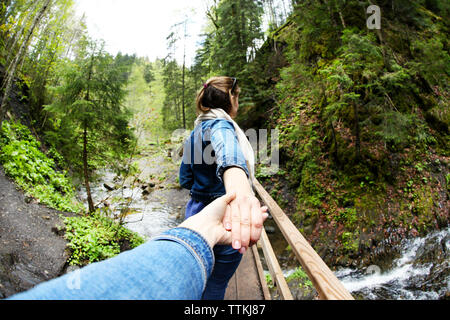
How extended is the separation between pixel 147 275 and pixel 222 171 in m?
0.61

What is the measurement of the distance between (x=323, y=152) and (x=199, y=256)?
783cm

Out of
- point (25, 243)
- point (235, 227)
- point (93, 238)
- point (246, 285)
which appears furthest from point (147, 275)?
point (93, 238)

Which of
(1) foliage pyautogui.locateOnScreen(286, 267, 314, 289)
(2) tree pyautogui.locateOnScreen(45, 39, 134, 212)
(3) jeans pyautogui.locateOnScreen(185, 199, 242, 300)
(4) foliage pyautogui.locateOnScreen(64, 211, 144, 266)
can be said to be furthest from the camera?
(2) tree pyautogui.locateOnScreen(45, 39, 134, 212)

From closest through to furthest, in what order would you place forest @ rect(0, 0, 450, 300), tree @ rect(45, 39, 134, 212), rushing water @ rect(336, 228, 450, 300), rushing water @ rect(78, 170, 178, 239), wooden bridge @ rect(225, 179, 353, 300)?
wooden bridge @ rect(225, 179, 353, 300)
rushing water @ rect(336, 228, 450, 300)
forest @ rect(0, 0, 450, 300)
tree @ rect(45, 39, 134, 212)
rushing water @ rect(78, 170, 178, 239)

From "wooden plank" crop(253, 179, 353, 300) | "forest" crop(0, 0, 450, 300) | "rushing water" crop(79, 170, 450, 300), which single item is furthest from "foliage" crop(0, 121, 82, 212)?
"wooden plank" crop(253, 179, 353, 300)

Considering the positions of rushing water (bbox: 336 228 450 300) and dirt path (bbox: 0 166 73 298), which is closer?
dirt path (bbox: 0 166 73 298)

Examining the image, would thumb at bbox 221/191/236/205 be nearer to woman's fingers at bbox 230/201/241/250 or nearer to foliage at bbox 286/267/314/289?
woman's fingers at bbox 230/201/241/250

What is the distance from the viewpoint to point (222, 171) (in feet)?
3.46

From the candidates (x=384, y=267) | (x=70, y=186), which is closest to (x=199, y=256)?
(x=384, y=267)

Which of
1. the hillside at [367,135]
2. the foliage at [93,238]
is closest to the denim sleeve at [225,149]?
the foliage at [93,238]

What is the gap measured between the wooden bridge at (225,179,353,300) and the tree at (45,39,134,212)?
5434mm

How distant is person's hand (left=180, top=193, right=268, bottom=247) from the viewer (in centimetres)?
73

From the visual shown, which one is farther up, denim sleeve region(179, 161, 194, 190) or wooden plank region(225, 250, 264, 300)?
denim sleeve region(179, 161, 194, 190)
